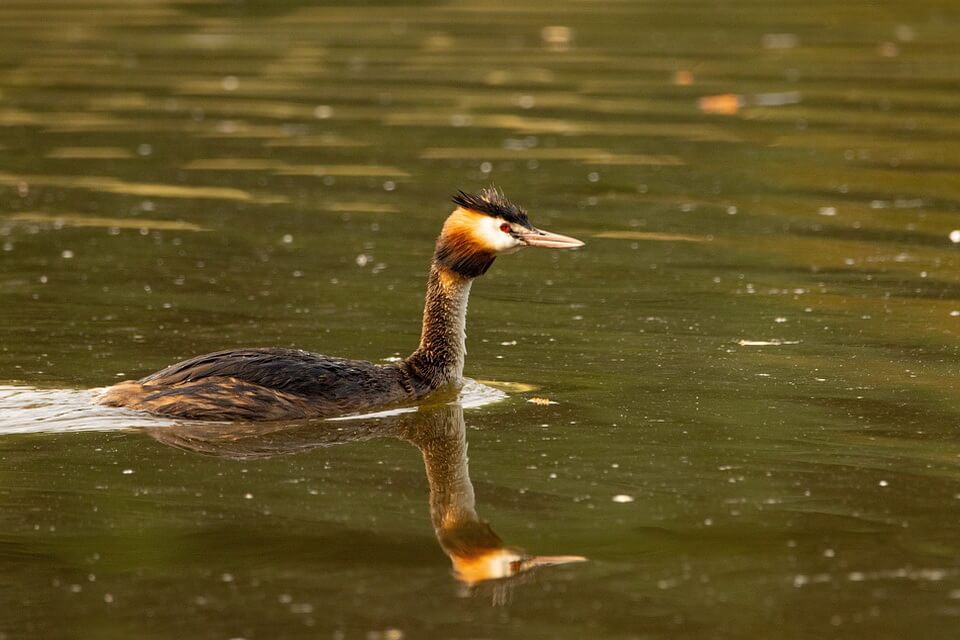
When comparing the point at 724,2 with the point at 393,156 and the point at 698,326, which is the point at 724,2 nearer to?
the point at 393,156

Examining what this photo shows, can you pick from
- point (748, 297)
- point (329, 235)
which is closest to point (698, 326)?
point (748, 297)

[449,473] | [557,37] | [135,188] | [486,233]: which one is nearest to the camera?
[449,473]

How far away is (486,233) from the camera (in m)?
10.5

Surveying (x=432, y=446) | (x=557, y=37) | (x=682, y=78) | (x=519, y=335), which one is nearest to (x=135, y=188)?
(x=519, y=335)

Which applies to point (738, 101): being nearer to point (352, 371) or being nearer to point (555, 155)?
point (555, 155)


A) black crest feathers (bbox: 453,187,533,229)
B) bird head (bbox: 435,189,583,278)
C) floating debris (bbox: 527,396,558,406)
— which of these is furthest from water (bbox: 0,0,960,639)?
black crest feathers (bbox: 453,187,533,229)

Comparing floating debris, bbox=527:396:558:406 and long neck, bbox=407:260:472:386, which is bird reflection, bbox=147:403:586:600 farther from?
floating debris, bbox=527:396:558:406

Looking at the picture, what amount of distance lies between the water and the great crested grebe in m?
0.20

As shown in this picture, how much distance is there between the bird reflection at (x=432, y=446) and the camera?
7637 mm

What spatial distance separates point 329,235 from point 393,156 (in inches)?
157

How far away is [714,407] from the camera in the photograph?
10023 mm

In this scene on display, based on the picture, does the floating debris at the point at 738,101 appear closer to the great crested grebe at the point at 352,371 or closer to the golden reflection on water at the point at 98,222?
the golden reflection on water at the point at 98,222

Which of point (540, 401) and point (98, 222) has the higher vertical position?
point (98, 222)

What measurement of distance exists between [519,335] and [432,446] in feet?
8.46
